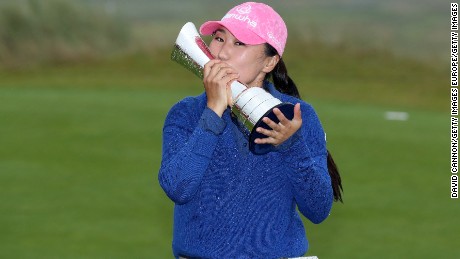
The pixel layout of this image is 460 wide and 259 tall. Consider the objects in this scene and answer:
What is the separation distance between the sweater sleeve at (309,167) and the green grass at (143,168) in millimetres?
6170

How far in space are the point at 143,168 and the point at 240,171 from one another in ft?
33.4

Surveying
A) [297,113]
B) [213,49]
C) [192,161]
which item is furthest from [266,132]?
[213,49]

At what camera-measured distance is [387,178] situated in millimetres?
16062

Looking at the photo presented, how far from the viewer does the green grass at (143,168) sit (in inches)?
506

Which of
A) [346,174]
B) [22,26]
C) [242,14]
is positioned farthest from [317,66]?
[242,14]

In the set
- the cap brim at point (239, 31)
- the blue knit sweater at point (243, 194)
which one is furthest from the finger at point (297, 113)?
the cap brim at point (239, 31)

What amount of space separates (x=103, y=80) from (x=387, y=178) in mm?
11596

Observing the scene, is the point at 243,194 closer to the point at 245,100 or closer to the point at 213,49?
the point at 245,100

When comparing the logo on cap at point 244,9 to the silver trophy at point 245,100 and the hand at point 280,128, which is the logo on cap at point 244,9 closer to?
the silver trophy at point 245,100

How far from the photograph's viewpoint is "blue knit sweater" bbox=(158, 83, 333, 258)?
19.9ft

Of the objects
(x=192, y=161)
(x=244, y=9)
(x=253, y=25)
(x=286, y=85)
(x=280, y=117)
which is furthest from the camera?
(x=286, y=85)

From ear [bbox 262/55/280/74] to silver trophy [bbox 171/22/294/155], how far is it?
32 cm

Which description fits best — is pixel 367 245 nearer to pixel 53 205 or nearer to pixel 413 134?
pixel 53 205

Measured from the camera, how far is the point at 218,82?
227 inches
